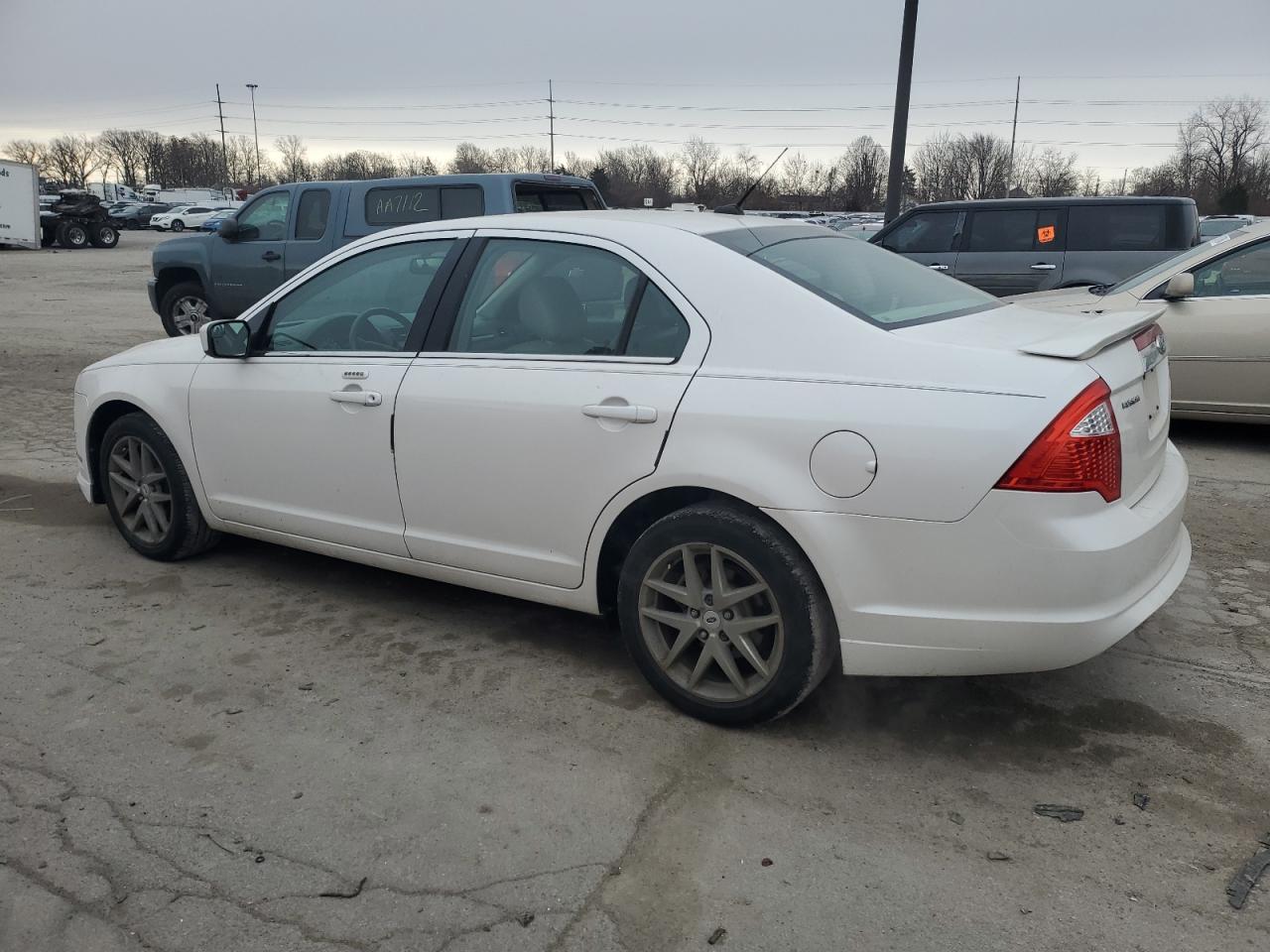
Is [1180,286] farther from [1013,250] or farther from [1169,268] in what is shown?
[1013,250]

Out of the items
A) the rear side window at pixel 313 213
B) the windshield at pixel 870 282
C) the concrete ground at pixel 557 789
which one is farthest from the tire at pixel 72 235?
the windshield at pixel 870 282

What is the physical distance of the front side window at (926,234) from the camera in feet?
38.1

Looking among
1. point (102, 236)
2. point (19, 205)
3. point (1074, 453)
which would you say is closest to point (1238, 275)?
point (1074, 453)

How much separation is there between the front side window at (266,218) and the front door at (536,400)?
25.0ft

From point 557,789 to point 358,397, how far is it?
1.73 metres

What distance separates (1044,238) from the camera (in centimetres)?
1116

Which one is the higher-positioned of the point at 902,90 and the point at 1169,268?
the point at 902,90

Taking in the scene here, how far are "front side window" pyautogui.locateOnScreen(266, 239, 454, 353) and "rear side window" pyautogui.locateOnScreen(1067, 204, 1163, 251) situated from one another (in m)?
8.96

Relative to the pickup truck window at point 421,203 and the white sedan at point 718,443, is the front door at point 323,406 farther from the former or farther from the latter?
the pickup truck window at point 421,203

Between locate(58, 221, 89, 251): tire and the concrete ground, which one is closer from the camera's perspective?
the concrete ground

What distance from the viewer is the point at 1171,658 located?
3816 millimetres

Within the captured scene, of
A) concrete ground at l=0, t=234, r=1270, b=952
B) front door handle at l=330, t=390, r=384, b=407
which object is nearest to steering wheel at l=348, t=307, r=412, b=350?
front door handle at l=330, t=390, r=384, b=407

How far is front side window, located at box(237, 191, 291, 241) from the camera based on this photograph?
35.1ft

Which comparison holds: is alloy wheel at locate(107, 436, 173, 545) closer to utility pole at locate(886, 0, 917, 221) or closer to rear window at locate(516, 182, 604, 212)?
rear window at locate(516, 182, 604, 212)
